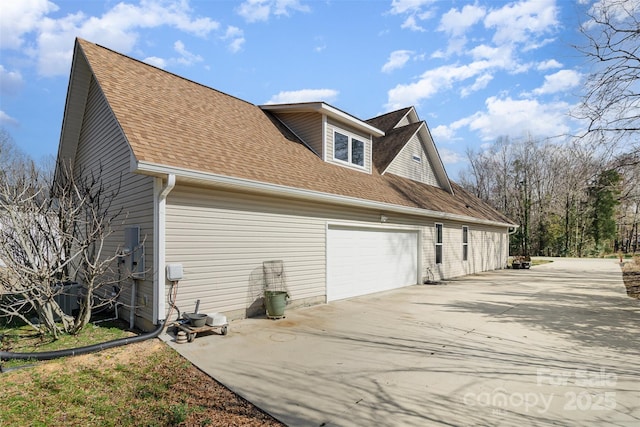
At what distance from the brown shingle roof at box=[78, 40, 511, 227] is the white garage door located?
1198 millimetres

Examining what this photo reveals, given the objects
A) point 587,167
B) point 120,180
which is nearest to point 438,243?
point 587,167

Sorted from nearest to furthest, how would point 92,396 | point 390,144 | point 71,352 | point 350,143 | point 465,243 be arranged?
point 92,396, point 71,352, point 350,143, point 390,144, point 465,243

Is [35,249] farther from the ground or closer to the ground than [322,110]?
closer to the ground

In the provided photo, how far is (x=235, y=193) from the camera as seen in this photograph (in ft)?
22.9

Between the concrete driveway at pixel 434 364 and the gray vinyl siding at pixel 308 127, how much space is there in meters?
5.13

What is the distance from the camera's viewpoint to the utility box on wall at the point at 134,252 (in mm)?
6332

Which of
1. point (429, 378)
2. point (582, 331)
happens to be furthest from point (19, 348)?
point (582, 331)

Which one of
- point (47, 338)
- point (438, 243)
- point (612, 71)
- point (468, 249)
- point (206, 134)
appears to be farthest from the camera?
point (468, 249)

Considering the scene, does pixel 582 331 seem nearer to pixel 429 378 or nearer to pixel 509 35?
pixel 429 378

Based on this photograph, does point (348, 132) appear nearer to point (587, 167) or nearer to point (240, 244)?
point (240, 244)

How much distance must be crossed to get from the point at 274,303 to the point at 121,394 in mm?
3470

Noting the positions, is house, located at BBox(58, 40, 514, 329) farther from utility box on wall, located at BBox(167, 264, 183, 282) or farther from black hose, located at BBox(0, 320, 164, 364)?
black hose, located at BBox(0, 320, 164, 364)

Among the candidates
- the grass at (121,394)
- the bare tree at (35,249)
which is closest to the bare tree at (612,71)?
the grass at (121,394)

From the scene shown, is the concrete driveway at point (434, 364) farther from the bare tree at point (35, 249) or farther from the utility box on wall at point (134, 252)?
the bare tree at point (35, 249)
